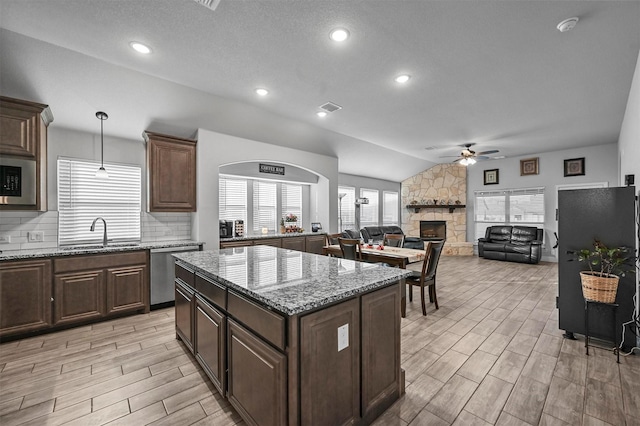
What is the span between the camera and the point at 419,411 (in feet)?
6.31

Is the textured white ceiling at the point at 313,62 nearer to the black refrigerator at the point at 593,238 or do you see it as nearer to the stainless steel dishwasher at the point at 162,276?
the black refrigerator at the point at 593,238

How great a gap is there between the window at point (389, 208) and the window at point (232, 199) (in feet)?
18.1

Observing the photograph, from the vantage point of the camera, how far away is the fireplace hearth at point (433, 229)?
31.0 feet

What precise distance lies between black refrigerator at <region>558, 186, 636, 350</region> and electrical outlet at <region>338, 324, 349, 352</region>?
9.40 ft

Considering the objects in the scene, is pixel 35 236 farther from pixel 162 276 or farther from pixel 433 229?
pixel 433 229

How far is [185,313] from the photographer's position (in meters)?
2.70

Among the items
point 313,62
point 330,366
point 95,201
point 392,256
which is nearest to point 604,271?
point 392,256

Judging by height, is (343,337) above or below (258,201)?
below

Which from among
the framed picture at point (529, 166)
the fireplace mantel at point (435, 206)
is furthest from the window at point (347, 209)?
the framed picture at point (529, 166)

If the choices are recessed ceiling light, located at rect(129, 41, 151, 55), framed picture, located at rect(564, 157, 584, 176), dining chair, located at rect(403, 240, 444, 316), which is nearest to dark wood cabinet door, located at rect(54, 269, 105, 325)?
recessed ceiling light, located at rect(129, 41, 151, 55)

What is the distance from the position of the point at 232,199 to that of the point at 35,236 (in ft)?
9.65

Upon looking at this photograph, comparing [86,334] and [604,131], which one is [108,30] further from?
[604,131]

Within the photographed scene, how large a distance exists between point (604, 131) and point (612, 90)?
2.68 m

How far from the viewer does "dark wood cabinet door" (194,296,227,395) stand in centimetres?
195
